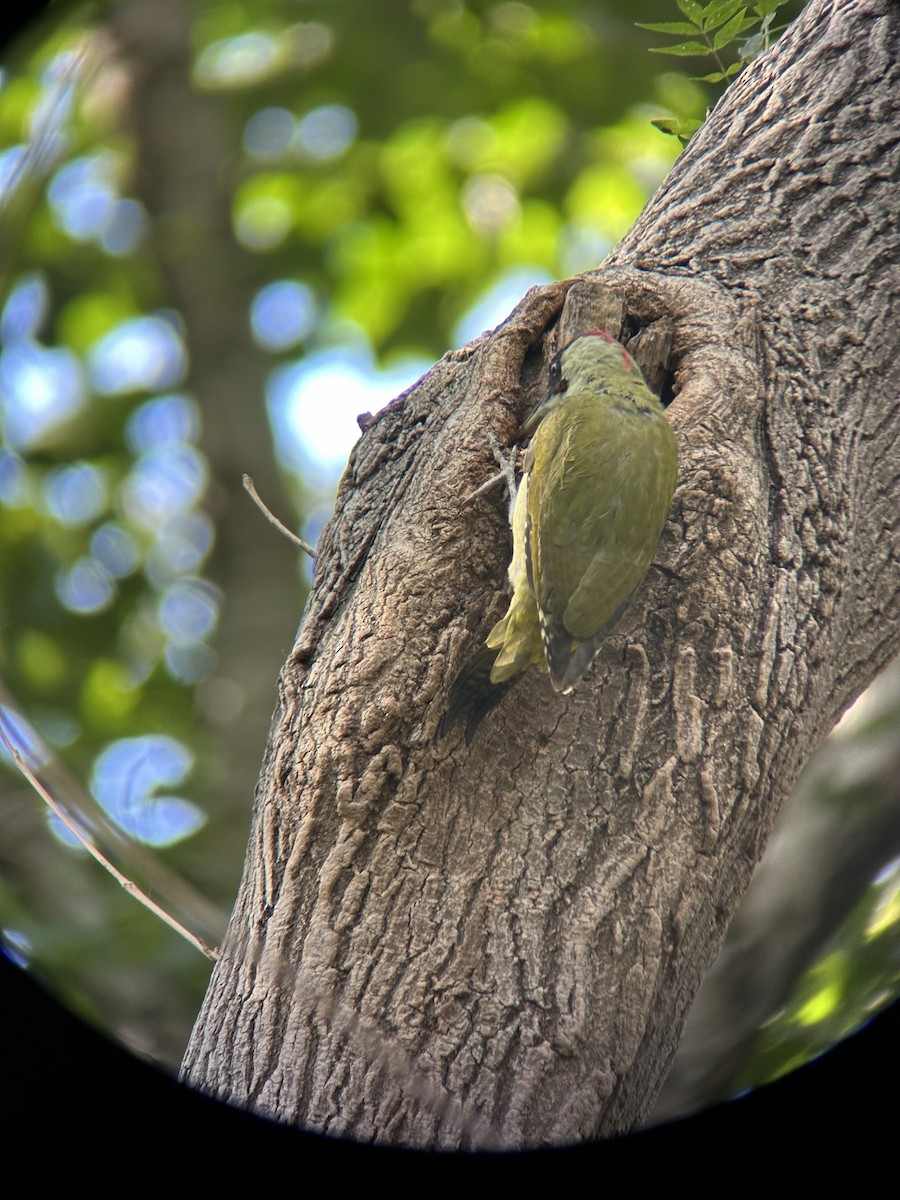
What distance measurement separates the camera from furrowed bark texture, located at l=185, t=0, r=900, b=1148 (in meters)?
1.75

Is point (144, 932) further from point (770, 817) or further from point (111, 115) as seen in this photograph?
point (111, 115)

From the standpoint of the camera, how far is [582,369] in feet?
7.12

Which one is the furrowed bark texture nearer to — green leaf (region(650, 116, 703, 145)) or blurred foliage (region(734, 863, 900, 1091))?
blurred foliage (region(734, 863, 900, 1091))

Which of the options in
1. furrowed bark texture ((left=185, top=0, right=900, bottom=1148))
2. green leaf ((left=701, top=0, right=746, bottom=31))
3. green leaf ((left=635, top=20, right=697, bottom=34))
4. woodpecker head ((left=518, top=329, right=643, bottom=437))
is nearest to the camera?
furrowed bark texture ((left=185, top=0, right=900, bottom=1148))

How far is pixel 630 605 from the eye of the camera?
200cm

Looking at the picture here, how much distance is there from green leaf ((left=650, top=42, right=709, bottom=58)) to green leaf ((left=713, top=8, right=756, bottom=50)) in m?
0.08

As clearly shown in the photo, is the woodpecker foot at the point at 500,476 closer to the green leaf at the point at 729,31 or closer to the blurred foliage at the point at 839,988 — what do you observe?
the blurred foliage at the point at 839,988

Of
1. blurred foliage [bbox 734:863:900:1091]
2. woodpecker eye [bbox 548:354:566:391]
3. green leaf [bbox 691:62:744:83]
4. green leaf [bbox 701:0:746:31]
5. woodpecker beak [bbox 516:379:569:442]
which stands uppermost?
green leaf [bbox 701:0:746:31]

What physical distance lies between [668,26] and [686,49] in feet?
0.54

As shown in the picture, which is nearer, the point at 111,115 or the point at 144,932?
the point at 111,115

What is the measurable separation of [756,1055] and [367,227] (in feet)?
6.11

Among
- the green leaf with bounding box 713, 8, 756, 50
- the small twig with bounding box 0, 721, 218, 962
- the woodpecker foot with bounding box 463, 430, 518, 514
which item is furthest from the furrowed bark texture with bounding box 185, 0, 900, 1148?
the green leaf with bounding box 713, 8, 756, 50

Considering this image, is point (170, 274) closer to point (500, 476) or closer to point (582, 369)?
point (500, 476)

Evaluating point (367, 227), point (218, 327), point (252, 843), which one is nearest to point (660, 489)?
point (367, 227)
